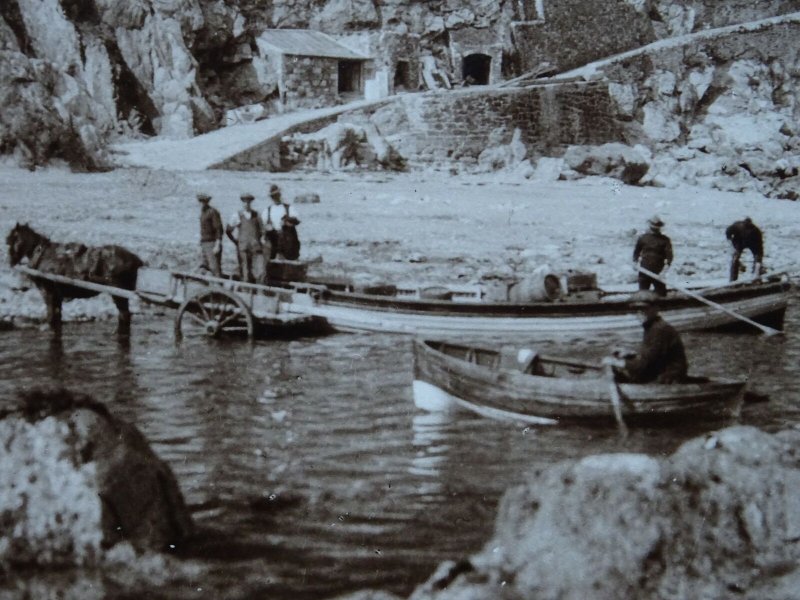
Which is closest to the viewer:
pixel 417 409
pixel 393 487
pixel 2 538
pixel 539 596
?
pixel 539 596

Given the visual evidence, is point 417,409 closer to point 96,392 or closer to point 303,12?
point 96,392

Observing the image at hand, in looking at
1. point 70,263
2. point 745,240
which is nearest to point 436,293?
point 70,263

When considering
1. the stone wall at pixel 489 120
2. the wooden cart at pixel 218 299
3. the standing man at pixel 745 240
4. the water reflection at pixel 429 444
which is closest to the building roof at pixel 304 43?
the stone wall at pixel 489 120

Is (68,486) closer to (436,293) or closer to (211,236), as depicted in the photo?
(211,236)

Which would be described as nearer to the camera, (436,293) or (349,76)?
(436,293)

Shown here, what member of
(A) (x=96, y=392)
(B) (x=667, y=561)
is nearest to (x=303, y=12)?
(A) (x=96, y=392)

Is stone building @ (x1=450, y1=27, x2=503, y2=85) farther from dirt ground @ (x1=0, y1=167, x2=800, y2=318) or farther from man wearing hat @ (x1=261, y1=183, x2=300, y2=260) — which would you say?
man wearing hat @ (x1=261, y1=183, x2=300, y2=260)

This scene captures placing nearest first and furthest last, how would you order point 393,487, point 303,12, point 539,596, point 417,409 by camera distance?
point 539,596
point 393,487
point 417,409
point 303,12

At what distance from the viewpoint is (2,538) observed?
5484 millimetres

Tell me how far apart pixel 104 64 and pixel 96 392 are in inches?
962

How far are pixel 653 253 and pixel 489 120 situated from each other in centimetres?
2450

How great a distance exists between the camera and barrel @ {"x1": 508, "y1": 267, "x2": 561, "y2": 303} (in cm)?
1356

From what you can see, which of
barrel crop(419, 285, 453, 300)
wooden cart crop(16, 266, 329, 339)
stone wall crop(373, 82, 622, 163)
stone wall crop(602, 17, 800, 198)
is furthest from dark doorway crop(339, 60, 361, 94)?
wooden cart crop(16, 266, 329, 339)

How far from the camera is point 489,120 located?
38.1 m
